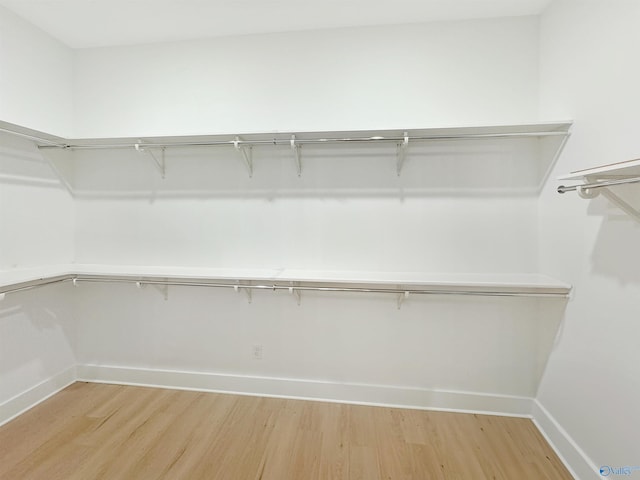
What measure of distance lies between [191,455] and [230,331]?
74 centimetres

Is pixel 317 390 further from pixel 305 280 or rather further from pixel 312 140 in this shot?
pixel 312 140

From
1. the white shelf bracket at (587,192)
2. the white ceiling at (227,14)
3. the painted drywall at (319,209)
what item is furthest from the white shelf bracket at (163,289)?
the white shelf bracket at (587,192)

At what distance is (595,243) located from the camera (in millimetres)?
1361

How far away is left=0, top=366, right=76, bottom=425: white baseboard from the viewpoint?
180 centimetres

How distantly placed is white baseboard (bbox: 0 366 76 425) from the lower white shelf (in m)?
0.73

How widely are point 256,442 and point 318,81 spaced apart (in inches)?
89.8

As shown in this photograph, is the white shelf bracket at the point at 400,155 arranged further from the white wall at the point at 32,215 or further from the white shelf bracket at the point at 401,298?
the white wall at the point at 32,215

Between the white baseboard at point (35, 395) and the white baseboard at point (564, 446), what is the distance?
323 cm

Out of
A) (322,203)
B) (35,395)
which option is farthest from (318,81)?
(35,395)

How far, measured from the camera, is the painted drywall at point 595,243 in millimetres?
1179

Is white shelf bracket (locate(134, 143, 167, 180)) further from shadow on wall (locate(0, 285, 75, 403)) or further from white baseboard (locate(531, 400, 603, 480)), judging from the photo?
white baseboard (locate(531, 400, 603, 480))

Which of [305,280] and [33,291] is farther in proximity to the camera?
[33,291]

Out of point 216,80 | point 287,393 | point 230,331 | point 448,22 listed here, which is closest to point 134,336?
point 230,331

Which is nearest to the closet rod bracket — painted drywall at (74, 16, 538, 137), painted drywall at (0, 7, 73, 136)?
painted drywall at (74, 16, 538, 137)
